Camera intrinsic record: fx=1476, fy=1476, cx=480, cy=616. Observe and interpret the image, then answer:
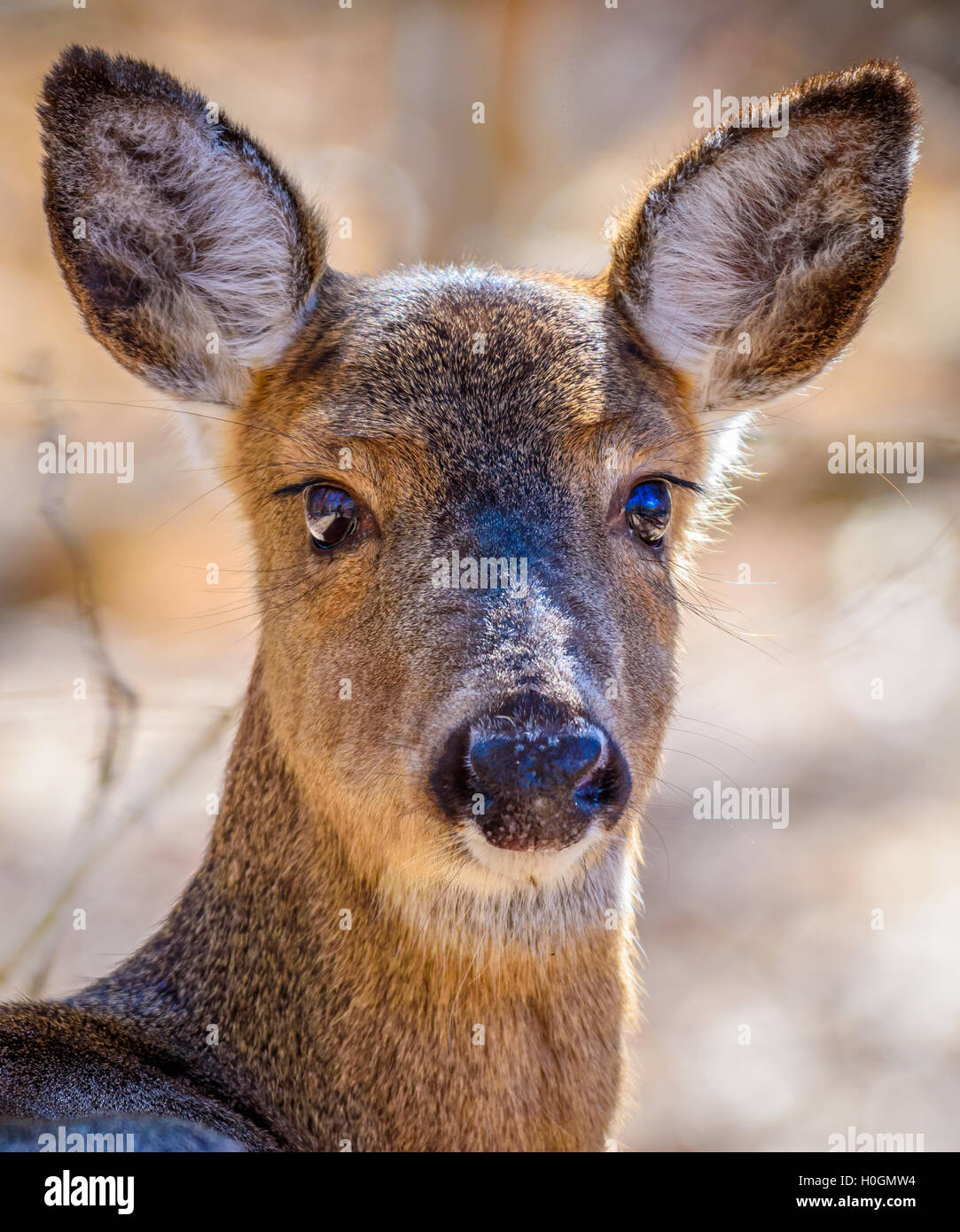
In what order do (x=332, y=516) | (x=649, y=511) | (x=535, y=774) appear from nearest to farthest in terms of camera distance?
(x=535, y=774) < (x=332, y=516) < (x=649, y=511)

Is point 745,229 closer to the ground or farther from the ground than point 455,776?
farther from the ground

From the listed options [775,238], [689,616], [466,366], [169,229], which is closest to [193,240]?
[169,229]

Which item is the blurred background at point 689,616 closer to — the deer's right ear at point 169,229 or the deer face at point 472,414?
the deer's right ear at point 169,229

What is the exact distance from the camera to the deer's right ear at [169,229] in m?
4.40

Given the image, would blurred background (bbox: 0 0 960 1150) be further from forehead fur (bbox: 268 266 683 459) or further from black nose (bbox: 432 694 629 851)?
black nose (bbox: 432 694 629 851)

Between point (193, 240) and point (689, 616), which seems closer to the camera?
point (193, 240)

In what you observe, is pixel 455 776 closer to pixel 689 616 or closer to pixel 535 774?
pixel 535 774

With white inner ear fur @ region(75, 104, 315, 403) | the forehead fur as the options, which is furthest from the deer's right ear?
the forehead fur

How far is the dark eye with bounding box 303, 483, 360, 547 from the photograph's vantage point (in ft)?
14.8

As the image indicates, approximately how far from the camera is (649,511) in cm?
470

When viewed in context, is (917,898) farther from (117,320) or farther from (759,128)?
(117,320)

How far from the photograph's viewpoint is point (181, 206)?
15.8ft

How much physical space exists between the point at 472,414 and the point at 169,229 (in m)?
1.27

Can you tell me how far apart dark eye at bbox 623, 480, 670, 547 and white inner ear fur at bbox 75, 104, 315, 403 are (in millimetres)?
1281
